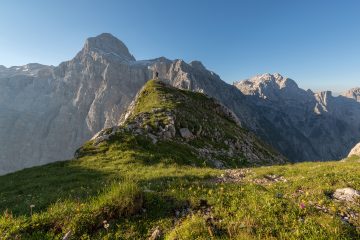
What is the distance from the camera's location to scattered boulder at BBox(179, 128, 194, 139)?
4062 cm

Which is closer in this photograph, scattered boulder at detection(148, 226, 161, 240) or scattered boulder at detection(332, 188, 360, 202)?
scattered boulder at detection(148, 226, 161, 240)

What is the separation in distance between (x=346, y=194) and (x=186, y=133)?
96.4 ft

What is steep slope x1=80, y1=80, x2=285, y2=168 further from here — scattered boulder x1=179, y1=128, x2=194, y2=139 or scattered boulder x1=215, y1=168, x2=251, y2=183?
scattered boulder x1=215, y1=168, x2=251, y2=183

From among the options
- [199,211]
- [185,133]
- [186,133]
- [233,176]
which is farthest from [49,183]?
[186,133]

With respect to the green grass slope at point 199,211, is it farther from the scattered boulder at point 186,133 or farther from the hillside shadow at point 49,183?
the scattered boulder at point 186,133

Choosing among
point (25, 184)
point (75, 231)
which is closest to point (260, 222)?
point (75, 231)

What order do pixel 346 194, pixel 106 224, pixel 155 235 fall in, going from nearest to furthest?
pixel 155 235, pixel 106 224, pixel 346 194

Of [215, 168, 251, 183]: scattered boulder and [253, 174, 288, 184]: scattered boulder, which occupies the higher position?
[253, 174, 288, 184]: scattered boulder

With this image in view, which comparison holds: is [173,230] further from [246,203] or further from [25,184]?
[25,184]

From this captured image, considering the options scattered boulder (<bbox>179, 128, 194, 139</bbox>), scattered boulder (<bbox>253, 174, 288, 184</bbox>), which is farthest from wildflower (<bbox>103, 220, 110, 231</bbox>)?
scattered boulder (<bbox>179, 128, 194, 139</bbox>)

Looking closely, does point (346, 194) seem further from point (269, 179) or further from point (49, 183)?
point (49, 183)

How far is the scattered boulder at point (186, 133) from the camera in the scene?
40625 mm

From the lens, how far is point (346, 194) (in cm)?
1256

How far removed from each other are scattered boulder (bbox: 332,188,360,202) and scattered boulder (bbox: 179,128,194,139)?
2820 centimetres
